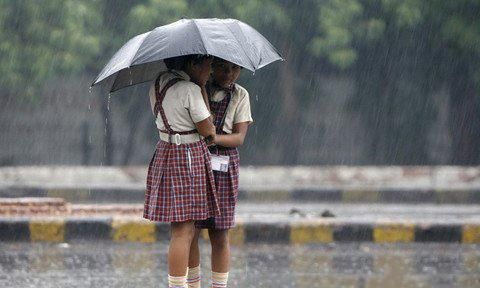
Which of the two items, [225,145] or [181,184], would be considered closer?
[181,184]

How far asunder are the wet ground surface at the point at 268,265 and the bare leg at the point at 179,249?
1282 mm

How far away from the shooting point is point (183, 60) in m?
5.91

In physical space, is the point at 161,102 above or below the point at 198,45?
below

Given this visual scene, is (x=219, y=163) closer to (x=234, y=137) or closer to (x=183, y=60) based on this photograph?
(x=234, y=137)

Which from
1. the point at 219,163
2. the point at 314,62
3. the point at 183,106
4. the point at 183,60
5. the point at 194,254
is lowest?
the point at 194,254

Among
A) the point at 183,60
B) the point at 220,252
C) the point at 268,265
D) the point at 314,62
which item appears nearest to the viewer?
the point at 183,60

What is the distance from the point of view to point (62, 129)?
1881cm

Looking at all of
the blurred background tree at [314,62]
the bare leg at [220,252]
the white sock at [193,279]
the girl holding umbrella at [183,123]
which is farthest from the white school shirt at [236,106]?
the blurred background tree at [314,62]

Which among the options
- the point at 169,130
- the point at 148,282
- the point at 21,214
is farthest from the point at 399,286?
the point at 21,214

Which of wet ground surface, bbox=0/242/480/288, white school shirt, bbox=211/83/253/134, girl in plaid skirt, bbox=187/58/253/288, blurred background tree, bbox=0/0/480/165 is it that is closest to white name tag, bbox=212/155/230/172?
girl in plaid skirt, bbox=187/58/253/288

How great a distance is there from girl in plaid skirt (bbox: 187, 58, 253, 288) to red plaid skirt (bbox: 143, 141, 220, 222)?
136 millimetres

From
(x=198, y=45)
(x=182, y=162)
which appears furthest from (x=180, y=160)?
(x=198, y=45)

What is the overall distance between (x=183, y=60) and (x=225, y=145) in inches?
17.7

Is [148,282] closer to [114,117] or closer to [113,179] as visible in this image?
[113,179]
